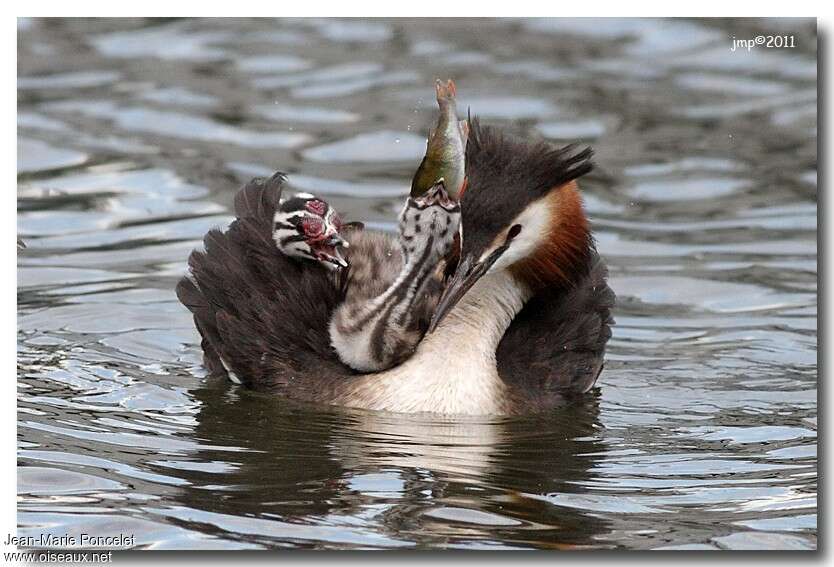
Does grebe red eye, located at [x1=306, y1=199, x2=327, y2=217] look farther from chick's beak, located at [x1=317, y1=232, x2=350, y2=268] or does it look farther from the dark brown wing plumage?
the dark brown wing plumage

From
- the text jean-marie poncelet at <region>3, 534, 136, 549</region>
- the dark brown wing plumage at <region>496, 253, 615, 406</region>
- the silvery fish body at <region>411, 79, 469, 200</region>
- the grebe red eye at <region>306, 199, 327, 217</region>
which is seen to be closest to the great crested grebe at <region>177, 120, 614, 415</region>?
the dark brown wing plumage at <region>496, 253, 615, 406</region>

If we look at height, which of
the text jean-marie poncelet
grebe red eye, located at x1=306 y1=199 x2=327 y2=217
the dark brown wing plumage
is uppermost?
grebe red eye, located at x1=306 y1=199 x2=327 y2=217

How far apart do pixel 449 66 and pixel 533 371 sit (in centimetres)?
468

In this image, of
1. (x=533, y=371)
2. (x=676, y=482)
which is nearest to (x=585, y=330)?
(x=533, y=371)

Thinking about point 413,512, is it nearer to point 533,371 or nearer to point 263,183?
point 533,371

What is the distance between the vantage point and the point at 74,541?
6078 mm

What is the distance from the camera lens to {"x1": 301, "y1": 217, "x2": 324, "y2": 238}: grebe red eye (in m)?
7.95

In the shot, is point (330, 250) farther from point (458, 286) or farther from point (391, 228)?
point (391, 228)

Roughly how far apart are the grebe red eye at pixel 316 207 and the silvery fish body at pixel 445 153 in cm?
110

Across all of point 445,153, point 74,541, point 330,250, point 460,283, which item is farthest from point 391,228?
point 74,541

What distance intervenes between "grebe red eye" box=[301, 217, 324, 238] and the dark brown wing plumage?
3.20ft

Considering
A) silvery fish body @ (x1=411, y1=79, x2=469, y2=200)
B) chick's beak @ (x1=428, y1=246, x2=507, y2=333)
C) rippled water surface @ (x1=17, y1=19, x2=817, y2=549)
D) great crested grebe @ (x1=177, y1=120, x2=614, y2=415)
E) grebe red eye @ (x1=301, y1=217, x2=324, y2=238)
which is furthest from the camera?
grebe red eye @ (x1=301, y1=217, x2=324, y2=238)
